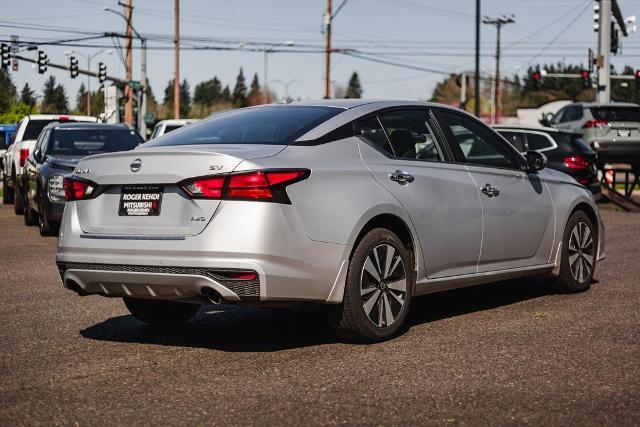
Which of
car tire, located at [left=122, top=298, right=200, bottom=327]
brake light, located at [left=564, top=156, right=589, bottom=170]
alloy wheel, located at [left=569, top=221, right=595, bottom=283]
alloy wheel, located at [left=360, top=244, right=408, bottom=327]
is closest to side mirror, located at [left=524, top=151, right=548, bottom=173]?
alloy wheel, located at [left=569, top=221, right=595, bottom=283]

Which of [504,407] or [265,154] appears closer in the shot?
[504,407]

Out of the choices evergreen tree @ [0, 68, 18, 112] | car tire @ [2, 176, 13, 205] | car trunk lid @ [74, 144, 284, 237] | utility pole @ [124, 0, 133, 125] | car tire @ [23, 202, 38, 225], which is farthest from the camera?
evergreen tree @ [0, 68, 18, 112]

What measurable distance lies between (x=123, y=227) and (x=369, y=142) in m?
1.73

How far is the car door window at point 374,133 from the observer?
7.39 m

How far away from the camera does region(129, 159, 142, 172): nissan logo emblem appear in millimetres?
6723

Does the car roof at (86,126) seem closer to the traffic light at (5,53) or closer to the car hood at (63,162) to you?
the car hood at (63,162)

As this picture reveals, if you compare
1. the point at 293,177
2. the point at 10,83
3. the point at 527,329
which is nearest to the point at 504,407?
the point at 293,177

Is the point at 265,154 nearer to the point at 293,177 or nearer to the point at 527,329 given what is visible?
the point at 293,177

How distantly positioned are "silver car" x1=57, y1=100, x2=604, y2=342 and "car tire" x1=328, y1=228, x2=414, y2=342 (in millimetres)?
10

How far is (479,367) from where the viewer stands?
6.30 metres

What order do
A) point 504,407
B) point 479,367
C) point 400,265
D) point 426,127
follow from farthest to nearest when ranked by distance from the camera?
point 426,127
point 400,265
point 479,367
point 504,407

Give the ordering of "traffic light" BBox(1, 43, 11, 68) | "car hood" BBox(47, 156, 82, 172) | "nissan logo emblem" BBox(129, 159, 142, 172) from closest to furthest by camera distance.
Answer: "nissan logo emblem" BBox(129, 159, 142, 172), "car hood" BBox(47, 156, 82, 172), "traffic light" BBox(1, 43, 11, 68)

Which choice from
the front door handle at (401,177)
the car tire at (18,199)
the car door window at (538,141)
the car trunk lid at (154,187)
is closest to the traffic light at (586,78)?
the car door window at (538,141)

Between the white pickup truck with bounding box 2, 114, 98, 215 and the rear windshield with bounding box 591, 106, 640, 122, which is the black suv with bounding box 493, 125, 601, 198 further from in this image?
the white pickup truck with bounding box 2, 114, 98, 215
